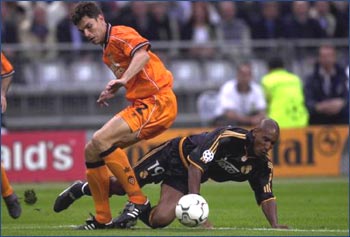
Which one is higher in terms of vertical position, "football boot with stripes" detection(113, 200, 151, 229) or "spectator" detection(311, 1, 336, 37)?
"spectator" detection(311, 1, 336, 37)

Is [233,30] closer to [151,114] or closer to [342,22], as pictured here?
[342,22]

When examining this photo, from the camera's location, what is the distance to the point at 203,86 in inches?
852

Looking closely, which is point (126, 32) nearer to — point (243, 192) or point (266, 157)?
point (266, 157)

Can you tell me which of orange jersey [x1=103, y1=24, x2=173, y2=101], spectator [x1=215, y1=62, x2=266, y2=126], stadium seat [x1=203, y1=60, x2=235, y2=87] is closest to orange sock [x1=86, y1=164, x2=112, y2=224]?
orange jersey [x1=103, y1=24, x2=173, y2=101]

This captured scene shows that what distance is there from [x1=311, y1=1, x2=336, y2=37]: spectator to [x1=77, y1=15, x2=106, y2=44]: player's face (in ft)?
41.0

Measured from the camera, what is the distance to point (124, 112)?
10562 millimetres

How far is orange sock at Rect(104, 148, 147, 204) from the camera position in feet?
34.0

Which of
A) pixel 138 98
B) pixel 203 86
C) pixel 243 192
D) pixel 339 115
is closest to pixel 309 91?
pixel 339 115

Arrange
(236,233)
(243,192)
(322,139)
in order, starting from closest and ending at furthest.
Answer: (236,233), (243,192), (322,139)

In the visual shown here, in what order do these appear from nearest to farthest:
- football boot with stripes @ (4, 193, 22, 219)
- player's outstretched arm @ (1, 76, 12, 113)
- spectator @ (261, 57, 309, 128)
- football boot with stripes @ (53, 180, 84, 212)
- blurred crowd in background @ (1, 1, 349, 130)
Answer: football boot with stripes @ (53, 180, 84, 212), football boot with stripes @ (4, 193, 22, 219), player's outstretched arm @ (1, 76, 12, 113), spectator @ (261, 57, 309, 128), blurred crowd in background @ (1, 1, 349, 130)

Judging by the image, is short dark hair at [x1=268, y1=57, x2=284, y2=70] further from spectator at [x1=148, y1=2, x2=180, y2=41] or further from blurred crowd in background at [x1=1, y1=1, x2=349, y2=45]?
spectator at [x1=148, y1=2, x2=180, y2=41]

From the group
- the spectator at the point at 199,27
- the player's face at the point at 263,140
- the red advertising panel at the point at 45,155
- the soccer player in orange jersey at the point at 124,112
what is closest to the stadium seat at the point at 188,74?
the spectator at the point at 199,27

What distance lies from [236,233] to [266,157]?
36.3 inches

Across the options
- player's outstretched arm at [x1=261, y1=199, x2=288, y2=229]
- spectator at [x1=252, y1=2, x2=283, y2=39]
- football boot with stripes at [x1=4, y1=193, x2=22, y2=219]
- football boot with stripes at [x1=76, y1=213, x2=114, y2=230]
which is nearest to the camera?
player's outstretched arm at [x1=261, y1=199, x2=288, y2=229]
